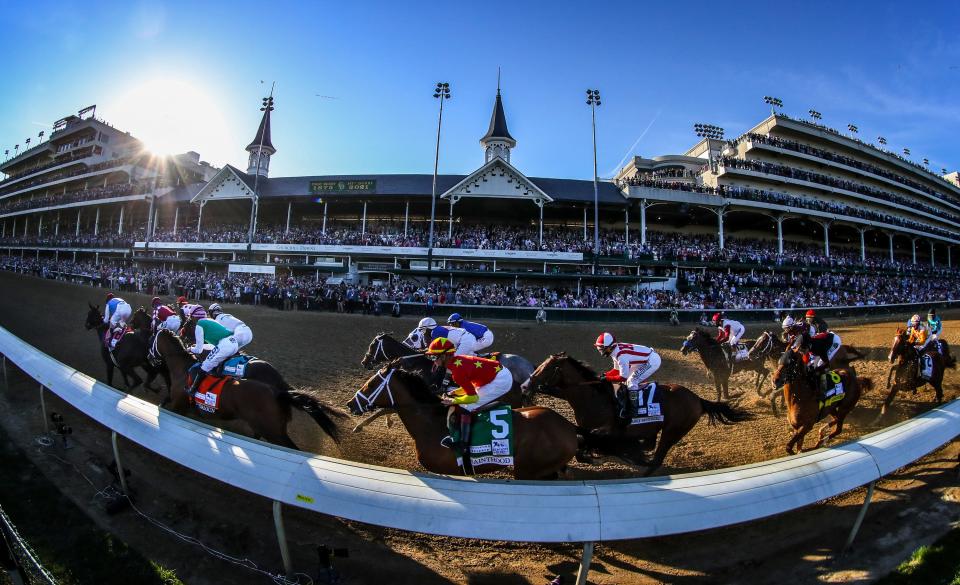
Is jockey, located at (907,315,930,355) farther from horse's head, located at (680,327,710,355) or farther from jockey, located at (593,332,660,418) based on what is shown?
jockey, located at (593,332,660,418)

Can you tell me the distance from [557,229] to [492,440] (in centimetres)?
2718

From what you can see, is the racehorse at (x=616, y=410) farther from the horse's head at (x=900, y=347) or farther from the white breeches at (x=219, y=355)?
the horse's head at (x=900, y=347)

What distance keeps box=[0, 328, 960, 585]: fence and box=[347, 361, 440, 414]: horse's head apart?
1.12 meters

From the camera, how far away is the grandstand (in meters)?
25.4

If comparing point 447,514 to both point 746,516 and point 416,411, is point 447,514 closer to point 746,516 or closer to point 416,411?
point 416,411

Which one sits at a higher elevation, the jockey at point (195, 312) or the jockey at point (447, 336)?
the jockey at point (195, 312)

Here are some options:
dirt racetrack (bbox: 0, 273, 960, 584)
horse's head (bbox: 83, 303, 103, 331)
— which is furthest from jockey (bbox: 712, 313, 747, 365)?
horse's head (bbox: 83, 303, 103, 331)

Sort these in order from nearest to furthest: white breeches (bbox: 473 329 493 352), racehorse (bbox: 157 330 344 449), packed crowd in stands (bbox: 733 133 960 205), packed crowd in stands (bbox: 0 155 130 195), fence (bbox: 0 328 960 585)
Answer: fence (bbox: 0 328 960 585) → racehorse (bbox: 157 330 344 449) → white breeches (bbox: 473 329 493 352) → packed crowd in stands (bbox: 733 133 960 205) → packed crowd in stands (bbox: 0 155 130 195)

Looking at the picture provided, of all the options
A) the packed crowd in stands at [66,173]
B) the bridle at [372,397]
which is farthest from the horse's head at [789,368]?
the packed crowd in stands at [66,173]

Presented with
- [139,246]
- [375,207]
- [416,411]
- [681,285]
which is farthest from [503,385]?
[139,246]

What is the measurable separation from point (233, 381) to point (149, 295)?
22706 millimetres

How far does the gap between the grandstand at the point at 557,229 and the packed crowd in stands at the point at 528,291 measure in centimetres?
19

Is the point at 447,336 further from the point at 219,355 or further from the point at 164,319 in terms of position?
the point at 164,319

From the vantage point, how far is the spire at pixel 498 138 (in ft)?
116
